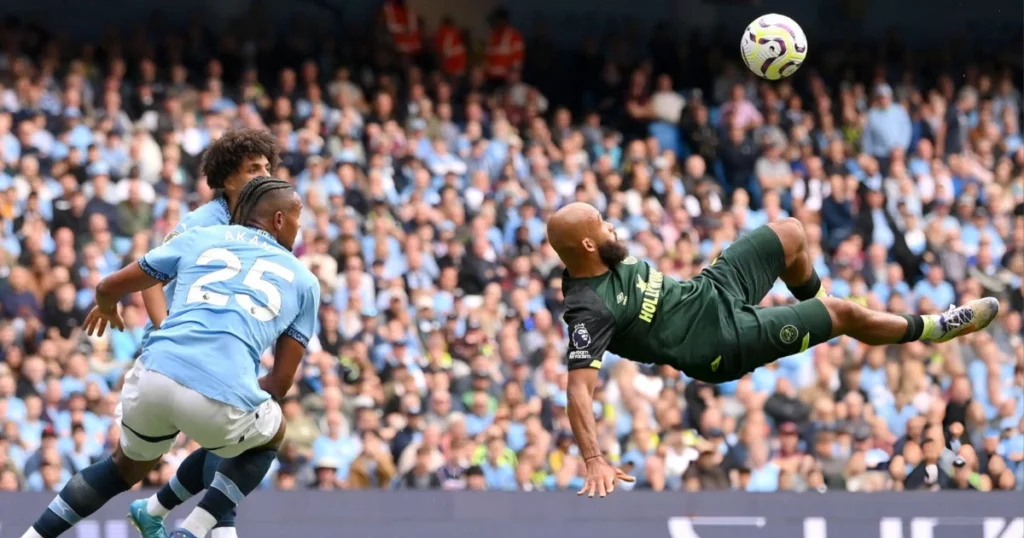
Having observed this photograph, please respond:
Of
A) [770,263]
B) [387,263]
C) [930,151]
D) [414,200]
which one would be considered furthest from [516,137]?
[770,263]

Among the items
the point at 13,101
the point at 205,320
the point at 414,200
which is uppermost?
the point at 13,101

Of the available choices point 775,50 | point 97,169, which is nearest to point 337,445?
point 97,169

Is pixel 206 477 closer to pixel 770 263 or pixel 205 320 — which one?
pixel 205 320

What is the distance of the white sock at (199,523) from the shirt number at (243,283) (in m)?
0.98

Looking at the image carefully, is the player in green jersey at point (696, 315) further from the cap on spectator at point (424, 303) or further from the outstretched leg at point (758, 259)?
the cap on spectator at point (424, 303)

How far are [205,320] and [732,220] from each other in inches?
384

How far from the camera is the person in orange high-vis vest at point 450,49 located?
18.6 metres

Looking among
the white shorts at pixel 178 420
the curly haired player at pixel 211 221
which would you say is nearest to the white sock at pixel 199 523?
the white shorts at pixel 178 420

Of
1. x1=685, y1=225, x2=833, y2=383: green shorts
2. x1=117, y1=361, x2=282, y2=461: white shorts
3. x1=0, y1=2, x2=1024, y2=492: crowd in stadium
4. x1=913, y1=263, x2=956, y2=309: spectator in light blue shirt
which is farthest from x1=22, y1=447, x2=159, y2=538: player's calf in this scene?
x1=913, y1=263, x2=956, y2=309: spectator in light blue shirt

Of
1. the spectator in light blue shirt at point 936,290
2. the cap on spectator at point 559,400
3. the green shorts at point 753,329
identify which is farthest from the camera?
the spectator in light blue shirt at point 936,290

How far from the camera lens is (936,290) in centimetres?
1566

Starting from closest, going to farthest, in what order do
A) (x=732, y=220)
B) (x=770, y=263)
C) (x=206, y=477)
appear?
(x=206, y=477) → (x=770, y=263) → (x=732, y=220)

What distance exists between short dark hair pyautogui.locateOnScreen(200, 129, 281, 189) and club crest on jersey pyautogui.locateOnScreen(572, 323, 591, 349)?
1.81 meters

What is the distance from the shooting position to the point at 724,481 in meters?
13.2
